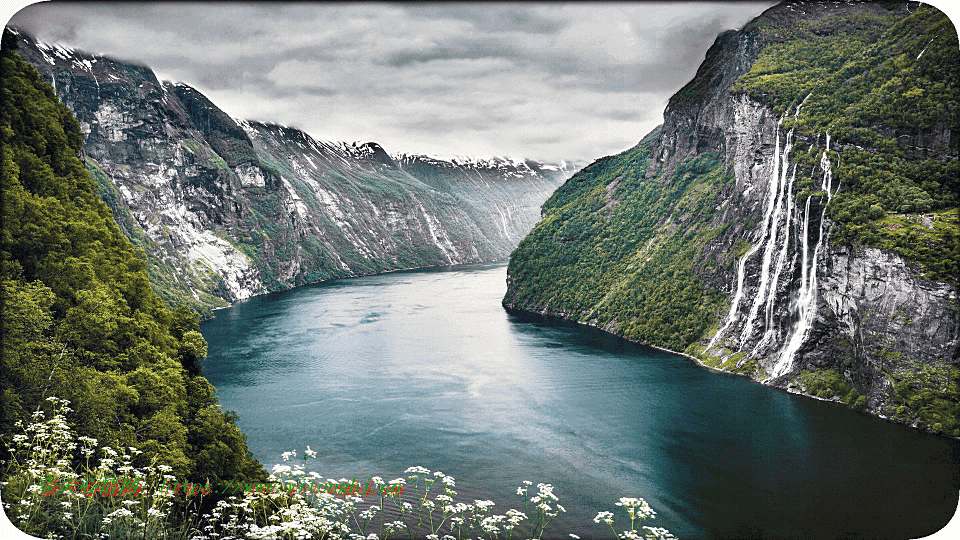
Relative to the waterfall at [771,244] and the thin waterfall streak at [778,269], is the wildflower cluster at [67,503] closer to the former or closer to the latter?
the thin waterfall streak at [778,269]

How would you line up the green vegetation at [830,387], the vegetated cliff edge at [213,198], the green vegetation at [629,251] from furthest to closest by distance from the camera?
the vegetated cliff edge at [213,198] → the green vegetation at [629,251] → the green vegetation at [830,387]

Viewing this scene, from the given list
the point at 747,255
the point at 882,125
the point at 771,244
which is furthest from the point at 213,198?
the point at 882,125

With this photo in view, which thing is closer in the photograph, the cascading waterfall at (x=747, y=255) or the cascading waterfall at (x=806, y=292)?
the cascading waterfall at (x=806, y=292)

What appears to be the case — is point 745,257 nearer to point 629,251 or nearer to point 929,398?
point 929,398

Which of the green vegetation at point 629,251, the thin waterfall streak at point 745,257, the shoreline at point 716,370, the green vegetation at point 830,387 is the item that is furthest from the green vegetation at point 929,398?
Answer: the green vegetation at point 629,251

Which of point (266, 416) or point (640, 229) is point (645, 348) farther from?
point (266, 416)

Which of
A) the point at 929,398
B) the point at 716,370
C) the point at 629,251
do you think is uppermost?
the point at 629,251

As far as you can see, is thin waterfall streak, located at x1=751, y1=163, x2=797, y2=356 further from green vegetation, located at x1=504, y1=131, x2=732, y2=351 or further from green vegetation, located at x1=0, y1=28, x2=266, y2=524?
green vegetation, located at x1=0, y1=28, x2=266, y2=524
